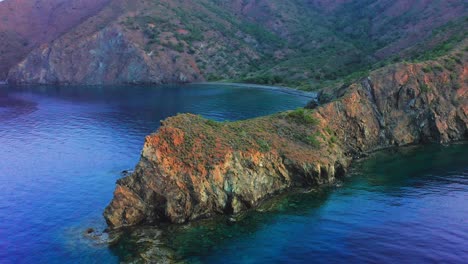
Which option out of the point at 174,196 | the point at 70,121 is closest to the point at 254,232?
the point at 174,196

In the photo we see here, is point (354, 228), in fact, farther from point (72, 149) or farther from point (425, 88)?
point (72, 149)

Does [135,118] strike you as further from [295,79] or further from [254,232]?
[295,79]

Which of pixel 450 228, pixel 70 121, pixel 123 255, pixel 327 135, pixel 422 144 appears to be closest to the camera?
pixel 123 255

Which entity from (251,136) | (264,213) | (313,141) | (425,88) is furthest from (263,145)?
(425,88)

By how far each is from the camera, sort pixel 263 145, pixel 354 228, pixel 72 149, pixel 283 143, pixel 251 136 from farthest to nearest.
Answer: pixel 72 149 → pixel 283 143 → pixel 251 136 → pixel 263 145 → pixel 354 228

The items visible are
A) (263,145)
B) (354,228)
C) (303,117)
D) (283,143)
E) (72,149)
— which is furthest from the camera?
(72,149)

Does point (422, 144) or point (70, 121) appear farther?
point (70, 121)
